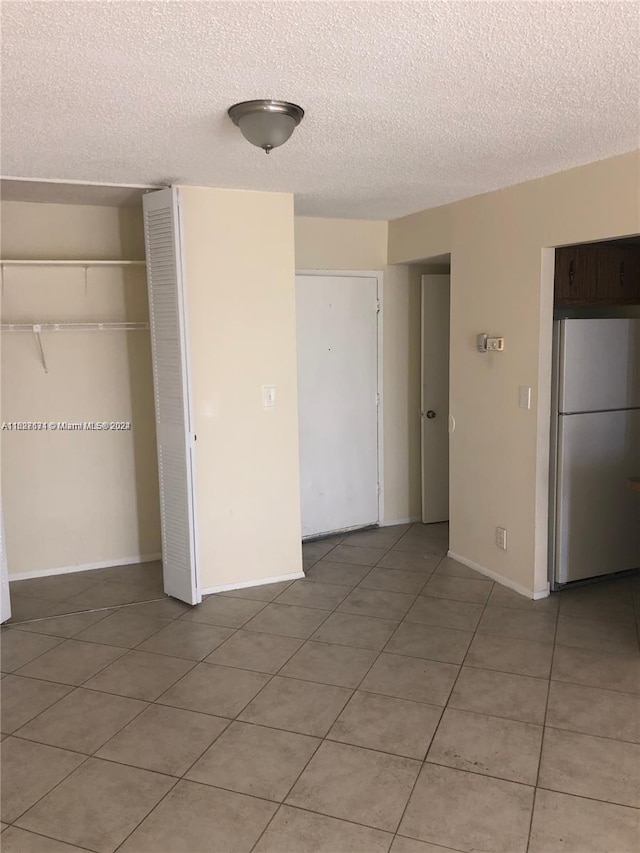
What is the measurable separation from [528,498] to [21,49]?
316 cm

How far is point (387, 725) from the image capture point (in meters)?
2.61

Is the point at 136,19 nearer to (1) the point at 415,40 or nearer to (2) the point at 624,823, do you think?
(1) the point at 415,40

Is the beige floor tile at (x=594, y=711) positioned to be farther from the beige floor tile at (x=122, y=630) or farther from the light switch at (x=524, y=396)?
the beige floor tile at (x=122, y=630)

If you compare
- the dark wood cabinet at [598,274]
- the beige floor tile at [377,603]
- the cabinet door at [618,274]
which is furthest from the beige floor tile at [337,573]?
the cabinet door at [618,274]

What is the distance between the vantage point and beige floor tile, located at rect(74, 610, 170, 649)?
3.40 m

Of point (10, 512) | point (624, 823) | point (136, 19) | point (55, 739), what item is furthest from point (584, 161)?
point (10, 512)

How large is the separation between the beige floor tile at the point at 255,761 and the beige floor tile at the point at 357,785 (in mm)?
53

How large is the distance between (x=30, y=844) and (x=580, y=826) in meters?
1.71

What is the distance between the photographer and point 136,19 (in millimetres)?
1622

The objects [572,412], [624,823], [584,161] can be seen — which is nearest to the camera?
[624,823]

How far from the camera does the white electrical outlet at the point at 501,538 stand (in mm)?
3951

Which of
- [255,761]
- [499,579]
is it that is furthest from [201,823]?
[499,579]

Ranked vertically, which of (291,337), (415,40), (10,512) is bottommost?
(10,512)

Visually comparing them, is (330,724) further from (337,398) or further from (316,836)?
(337,398)
